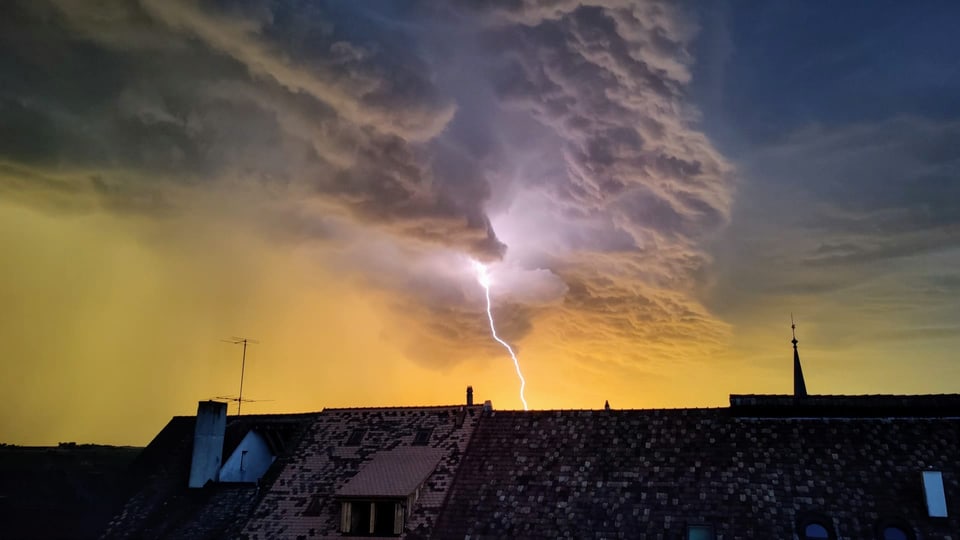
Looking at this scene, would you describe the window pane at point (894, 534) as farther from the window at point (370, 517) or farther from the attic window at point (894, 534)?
the window at point (370, 517)

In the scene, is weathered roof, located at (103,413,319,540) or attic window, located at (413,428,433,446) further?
attic window, located at (413,428,433,446)

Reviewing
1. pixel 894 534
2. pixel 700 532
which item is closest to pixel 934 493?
pixel 894 534

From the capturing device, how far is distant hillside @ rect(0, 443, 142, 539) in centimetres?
4359

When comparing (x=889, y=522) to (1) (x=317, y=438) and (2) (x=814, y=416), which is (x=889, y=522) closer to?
(2) (x=814, y=416)

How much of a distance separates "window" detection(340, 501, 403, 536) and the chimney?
11985mm

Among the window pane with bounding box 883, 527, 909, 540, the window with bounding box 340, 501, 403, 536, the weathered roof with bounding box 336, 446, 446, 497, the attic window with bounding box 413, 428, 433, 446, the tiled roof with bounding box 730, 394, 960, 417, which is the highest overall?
the tiled roof with bounding box 730, 394, 960, 417

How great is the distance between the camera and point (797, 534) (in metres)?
30.7

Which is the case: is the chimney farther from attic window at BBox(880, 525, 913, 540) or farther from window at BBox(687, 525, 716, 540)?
attic window at BBox(880, 525, 913, 540)

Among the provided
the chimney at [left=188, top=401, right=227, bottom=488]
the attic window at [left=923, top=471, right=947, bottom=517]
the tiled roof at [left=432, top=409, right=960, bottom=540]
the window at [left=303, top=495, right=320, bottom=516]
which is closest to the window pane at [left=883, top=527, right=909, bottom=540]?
the tiled roof at [left=432, top=409, right=960, bottom=540]

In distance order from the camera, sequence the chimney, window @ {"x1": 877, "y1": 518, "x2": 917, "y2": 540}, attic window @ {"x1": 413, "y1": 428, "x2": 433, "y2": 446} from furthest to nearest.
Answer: the chimney → attic window @ {"x1": 413, "y1": 428, "x2": 433, "y2": 446} → window @ {"x1": 877, "y1": 518, "x2": 917, "y2": 540}

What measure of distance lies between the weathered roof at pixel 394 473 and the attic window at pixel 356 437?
2.12m

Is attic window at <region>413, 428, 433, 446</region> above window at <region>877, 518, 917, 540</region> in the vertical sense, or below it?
above

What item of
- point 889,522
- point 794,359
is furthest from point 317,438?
point 794,359

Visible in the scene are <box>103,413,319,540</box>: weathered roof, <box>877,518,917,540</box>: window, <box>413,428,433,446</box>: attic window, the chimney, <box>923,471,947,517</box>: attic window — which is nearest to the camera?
<box>877,518,917,540</box>: window
